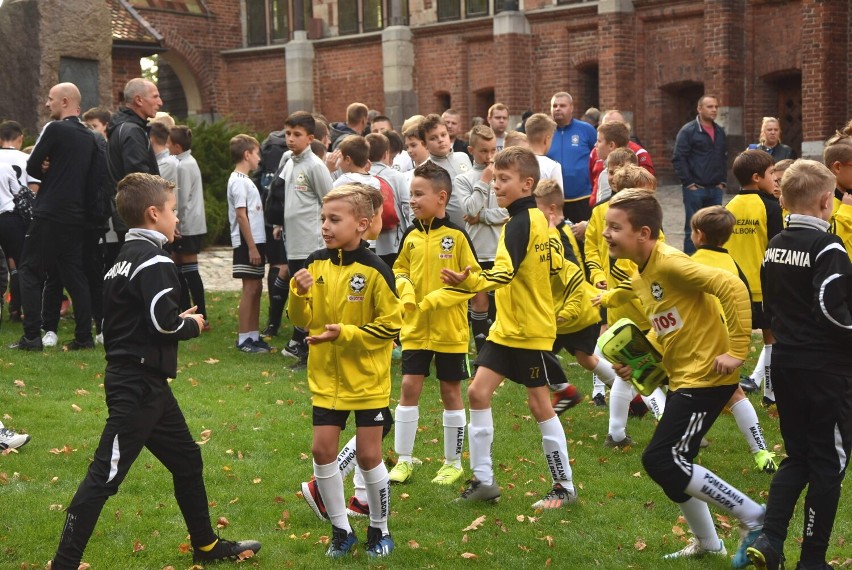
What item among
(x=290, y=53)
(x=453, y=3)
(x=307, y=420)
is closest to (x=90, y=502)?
(x=307, y=420)

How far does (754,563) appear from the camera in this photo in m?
5.10

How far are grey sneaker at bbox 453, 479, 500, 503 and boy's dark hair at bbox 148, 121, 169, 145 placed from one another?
6471 millimetres

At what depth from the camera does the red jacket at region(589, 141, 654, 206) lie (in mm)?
11275

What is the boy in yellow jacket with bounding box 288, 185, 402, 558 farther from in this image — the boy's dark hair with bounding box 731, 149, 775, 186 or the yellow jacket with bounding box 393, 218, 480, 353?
the boy's dark hair with bounding box 731, 149, 775, 186

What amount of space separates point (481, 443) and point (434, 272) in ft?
4.29

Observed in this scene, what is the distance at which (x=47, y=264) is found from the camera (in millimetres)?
10875

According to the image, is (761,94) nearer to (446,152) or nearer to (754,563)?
(446,152)

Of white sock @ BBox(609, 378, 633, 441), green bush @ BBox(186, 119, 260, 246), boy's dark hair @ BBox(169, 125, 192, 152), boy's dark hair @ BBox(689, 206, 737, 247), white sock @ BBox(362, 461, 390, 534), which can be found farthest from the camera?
green bush @ BBox(186, 119, 260, 246)

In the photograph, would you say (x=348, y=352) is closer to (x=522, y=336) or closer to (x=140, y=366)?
(x=140, y=366)

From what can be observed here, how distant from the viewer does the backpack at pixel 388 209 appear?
10.1 m

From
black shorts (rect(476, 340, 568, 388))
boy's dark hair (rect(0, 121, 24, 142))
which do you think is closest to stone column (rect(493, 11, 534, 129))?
boy's dark hair (rect(0, 121, 24, 142))

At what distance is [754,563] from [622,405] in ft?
9.03

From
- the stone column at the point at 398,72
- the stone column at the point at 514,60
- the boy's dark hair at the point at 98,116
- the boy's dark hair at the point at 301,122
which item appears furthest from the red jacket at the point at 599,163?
the stone column at the point at 398,72

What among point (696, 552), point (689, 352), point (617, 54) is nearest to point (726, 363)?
point (689, 352)
